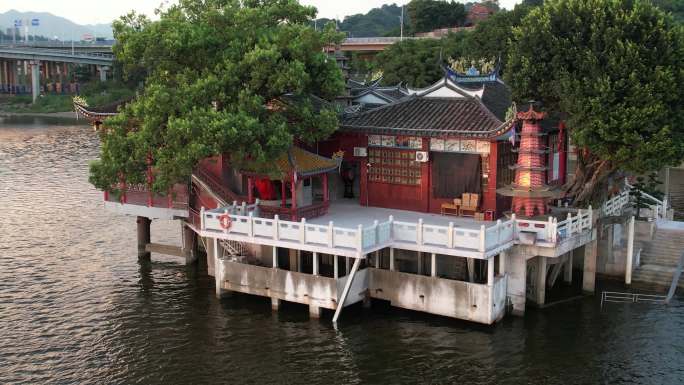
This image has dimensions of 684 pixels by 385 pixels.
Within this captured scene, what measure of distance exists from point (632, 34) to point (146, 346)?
23.4m

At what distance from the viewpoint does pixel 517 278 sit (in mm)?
31156

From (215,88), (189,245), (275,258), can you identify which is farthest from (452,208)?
(189,245)

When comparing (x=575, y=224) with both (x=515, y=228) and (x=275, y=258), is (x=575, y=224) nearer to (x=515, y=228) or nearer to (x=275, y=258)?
(x=515, y=228)

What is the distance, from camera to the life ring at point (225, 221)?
3189 cm

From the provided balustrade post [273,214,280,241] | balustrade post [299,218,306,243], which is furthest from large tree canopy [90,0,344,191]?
balustrade post [299,218,306,243]

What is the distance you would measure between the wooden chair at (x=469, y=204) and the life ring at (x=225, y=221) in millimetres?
10577

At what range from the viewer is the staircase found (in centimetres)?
3594

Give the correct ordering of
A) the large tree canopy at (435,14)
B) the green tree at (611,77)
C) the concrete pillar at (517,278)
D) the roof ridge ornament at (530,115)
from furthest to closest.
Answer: the large tree canopy at (435,14) → the roof ridge ornament at (530,115) → the green tree at (611,77) → the concrete pillar at (517,278)

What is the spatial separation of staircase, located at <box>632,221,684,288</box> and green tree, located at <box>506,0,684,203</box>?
5.61m

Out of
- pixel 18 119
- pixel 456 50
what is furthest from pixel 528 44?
pixel 18 119

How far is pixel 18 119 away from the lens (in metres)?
125

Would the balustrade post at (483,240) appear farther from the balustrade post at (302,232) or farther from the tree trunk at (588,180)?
the tree trunk at (588,180)

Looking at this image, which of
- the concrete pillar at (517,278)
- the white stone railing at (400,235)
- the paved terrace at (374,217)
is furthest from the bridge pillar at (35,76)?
the concrete pillar at (517,278)

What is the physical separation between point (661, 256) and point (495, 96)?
1111cm
